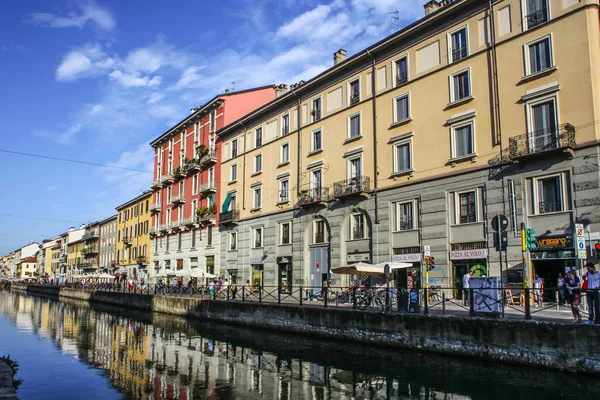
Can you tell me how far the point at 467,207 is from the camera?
963 inches

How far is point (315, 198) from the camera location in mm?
33469

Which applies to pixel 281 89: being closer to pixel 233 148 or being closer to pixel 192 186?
pixel 233 148

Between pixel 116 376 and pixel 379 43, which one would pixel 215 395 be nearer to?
pixel 116 376

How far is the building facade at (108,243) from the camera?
77000 millimetres

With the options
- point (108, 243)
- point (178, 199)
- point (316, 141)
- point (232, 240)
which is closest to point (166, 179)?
point (178, 199)

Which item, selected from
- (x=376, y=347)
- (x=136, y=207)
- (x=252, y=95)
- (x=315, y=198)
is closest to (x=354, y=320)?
(x=376, y=347)

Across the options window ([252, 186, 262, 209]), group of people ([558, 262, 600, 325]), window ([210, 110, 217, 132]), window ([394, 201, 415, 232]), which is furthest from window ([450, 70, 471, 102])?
window ([210, 110, 217, 132])

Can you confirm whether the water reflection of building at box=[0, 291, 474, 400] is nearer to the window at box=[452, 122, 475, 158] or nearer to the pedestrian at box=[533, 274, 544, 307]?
the pedestrian at box=[533, 274, 544, 307]

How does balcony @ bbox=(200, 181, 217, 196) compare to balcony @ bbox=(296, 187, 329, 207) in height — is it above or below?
above

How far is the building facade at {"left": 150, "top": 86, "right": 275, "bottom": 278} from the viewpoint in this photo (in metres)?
46.6

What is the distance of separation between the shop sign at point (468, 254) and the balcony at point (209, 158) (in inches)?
1094

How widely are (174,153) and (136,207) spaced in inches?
625

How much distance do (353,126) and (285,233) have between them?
973cm

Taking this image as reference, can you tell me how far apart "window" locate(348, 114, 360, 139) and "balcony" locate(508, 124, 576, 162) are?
35.0 ft
